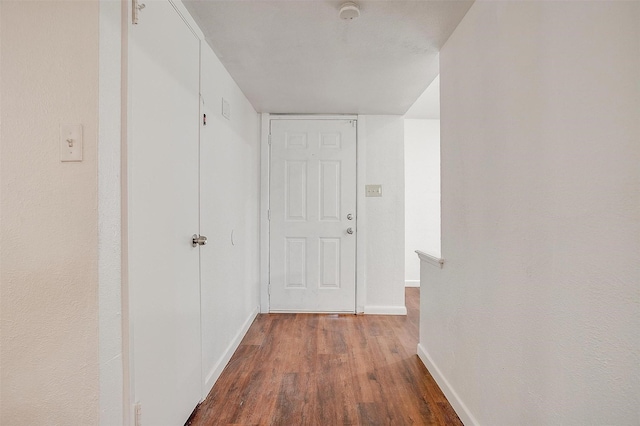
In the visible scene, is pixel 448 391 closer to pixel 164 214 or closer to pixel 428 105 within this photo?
pixel 164 214

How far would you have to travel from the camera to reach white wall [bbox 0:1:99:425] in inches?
40.1

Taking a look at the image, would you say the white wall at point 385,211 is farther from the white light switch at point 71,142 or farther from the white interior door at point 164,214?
the white light switch at point 71,142

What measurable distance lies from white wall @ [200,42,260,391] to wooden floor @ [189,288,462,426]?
0.62 ft

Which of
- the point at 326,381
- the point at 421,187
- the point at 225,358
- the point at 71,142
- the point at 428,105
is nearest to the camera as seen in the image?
the point at 71,142

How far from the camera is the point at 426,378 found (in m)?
→ 2.19

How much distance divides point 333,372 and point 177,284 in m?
1.27

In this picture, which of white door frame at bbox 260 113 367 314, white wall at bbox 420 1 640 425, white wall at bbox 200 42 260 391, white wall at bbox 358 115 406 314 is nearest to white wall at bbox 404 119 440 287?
white wall at bbox 358 115 406 314

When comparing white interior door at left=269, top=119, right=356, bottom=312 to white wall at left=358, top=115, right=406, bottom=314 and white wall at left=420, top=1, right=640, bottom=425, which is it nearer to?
white wall at left=358, top=115, right=406, bottom=314

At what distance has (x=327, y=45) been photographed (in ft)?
6.69

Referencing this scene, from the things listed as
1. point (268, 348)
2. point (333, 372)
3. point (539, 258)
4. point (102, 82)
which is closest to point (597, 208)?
point (539, 258)

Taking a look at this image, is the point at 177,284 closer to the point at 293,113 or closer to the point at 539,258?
the point at 539,258

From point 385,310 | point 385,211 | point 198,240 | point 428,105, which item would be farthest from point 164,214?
point 428,105

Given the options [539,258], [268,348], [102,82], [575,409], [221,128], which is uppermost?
[221,128]

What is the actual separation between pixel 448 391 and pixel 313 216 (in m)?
2.10
